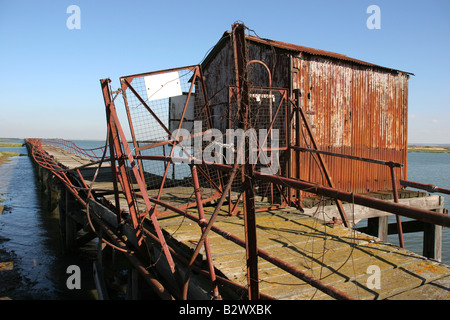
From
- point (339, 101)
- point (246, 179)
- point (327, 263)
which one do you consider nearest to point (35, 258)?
point (327, 263)

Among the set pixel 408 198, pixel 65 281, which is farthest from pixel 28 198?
pixel 408 198

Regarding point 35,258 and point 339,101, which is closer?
point 339,101

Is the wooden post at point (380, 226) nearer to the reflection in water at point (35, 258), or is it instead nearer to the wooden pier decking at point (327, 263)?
the wooden pier decking at point (327, 263)

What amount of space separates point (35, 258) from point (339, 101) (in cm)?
1257

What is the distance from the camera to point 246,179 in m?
2.95

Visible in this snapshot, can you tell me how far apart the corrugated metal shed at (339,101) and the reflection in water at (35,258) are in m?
7.55

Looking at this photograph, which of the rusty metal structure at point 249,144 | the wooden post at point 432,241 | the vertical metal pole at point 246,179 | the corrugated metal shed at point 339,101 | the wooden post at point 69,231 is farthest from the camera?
the wooden post at point 69,231

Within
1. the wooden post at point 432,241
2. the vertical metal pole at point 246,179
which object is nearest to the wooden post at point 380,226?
the wooden post at point 432,241

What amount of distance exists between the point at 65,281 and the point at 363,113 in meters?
12.0

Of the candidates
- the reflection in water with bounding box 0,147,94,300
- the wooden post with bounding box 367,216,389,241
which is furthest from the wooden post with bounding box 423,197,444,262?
the reflection in water with bounding box 0,147,94,300

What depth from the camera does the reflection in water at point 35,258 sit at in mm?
9031

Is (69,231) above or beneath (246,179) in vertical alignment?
beneath

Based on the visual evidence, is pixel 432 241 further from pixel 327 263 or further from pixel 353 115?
pixel 327 263
